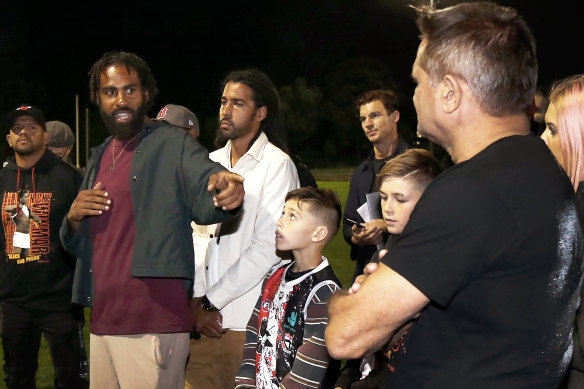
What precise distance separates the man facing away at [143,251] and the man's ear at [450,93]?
1.55 m

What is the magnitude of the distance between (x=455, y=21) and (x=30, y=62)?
5367 cm

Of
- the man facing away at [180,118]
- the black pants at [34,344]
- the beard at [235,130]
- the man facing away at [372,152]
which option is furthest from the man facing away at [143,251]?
the man facing away at [372,152]

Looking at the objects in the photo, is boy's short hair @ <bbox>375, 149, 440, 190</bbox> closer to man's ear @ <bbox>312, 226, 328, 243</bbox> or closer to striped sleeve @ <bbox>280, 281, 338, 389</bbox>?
man's ear @ <bbox>312, 226, 328, 243</bbox>

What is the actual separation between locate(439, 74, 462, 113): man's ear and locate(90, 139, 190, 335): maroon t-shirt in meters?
1.91

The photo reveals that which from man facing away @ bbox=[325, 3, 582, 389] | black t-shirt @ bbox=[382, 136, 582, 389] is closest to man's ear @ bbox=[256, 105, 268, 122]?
man facing away @ bbox=[325, 3, 582, 389]

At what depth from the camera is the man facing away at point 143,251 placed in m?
3.24

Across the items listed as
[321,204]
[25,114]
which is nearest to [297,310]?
[321,204]

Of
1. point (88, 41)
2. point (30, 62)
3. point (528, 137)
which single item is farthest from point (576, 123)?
point (30, 62)

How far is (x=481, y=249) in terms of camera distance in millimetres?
1567

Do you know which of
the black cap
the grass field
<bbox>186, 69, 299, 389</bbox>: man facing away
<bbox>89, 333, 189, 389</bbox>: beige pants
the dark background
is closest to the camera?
<bbox>89, 333, 189, 389</bbox>: beige pants

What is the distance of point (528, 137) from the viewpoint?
1715mm

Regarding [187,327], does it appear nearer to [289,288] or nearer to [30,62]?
[289,288]

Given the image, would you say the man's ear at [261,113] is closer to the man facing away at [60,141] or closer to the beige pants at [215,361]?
the beige pants at [215,361]

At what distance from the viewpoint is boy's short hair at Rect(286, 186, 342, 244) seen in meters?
3.62
